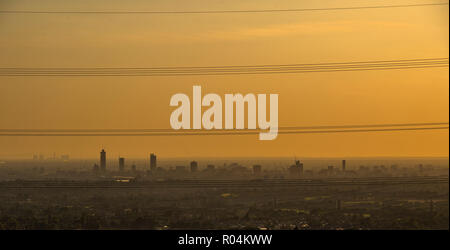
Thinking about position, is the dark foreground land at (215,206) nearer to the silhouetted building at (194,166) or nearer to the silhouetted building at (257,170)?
the silhouetted building at (257,170)

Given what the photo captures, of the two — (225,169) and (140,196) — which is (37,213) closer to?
(140,196)

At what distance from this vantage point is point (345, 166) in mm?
64938

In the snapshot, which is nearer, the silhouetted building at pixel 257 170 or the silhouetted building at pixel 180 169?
the silhouetted building at pixel 180 169

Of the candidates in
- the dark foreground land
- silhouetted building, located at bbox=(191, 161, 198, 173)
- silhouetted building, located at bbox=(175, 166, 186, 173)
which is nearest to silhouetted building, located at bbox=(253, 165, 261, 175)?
the dark foreground land

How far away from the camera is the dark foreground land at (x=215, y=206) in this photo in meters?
54.5

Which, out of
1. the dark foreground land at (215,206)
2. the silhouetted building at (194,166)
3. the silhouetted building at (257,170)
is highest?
the silhouetted building at (194,166)

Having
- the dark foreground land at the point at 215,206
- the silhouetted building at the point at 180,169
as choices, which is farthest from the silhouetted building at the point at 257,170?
the silhouetted building at the point at 180,169

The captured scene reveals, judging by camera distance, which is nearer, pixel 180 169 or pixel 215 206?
pixel 215 206

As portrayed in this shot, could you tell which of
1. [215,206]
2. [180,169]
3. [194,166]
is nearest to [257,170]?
[194,166]

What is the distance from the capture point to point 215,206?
56.7 meters

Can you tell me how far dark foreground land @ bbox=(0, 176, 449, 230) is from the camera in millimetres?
54469

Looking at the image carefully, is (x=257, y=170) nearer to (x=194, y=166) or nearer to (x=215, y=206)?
(x=194, y=166)
